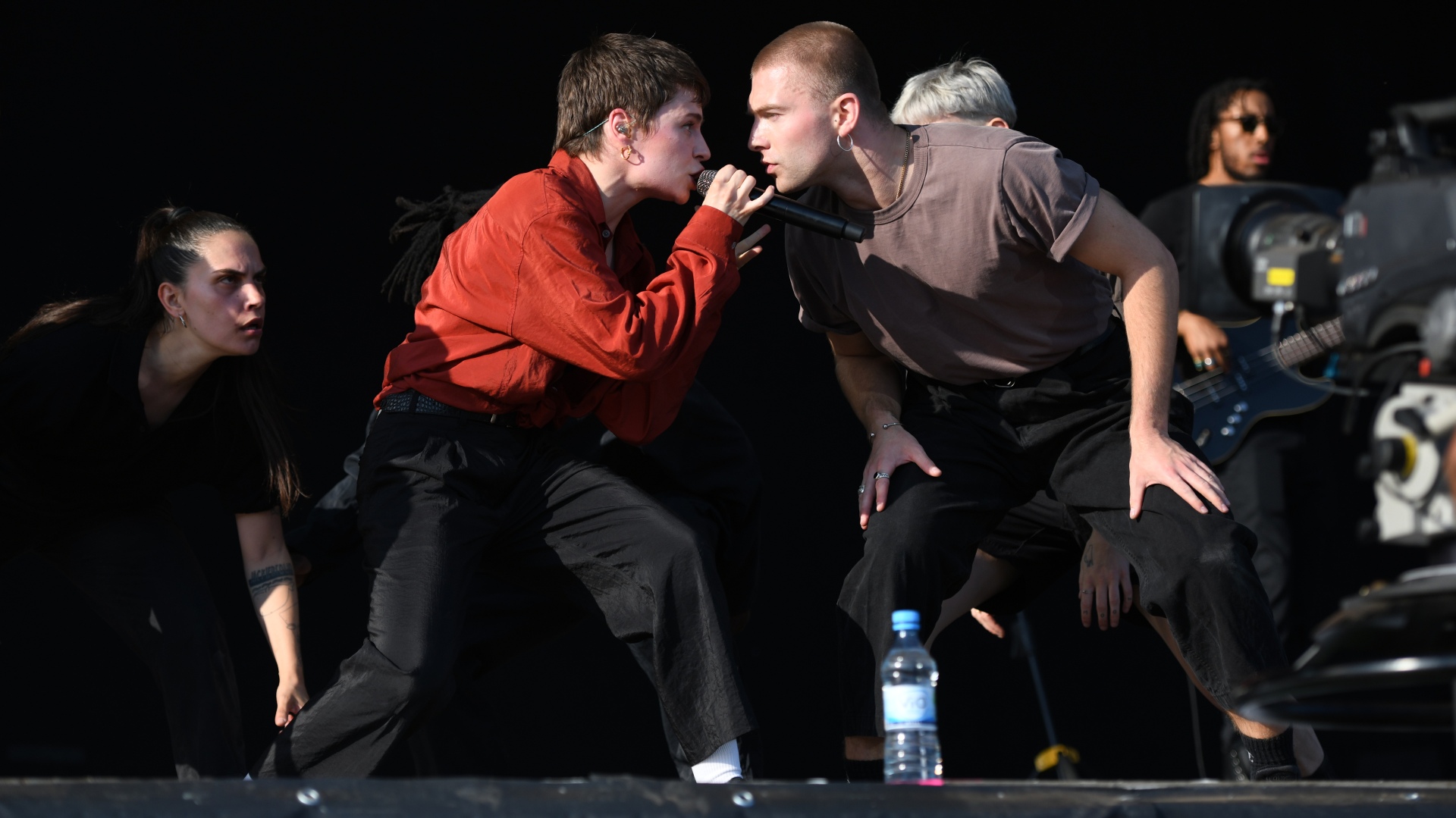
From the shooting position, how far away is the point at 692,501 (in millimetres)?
2562

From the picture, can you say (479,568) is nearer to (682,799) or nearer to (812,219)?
(812,219)

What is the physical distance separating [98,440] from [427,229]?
2.46 feet

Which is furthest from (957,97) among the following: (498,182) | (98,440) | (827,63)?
(98,440)

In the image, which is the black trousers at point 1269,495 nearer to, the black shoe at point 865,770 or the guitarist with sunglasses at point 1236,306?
the guitarist with sunglasses at point 1236,306

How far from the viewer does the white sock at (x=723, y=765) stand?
2.01 m

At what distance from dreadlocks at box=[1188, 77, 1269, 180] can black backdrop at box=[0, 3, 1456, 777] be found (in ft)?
1.31

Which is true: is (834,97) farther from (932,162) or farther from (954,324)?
(954,324)

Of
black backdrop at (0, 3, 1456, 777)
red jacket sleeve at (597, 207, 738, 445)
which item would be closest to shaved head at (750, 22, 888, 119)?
red jacket sleeve at (597, 207, 738, 445)

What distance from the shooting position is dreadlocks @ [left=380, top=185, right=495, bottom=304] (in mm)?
2795

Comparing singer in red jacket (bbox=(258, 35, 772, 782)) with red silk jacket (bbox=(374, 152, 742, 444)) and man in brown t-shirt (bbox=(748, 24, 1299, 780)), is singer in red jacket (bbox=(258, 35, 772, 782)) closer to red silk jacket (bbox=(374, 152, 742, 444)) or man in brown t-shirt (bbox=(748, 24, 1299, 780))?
red silk jacket (bbox=(374, 152, 742, 444))

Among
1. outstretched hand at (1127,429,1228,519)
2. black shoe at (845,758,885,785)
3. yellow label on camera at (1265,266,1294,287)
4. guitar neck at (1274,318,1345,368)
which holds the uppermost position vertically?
yellow label on camera at (1265,266,1294,287)

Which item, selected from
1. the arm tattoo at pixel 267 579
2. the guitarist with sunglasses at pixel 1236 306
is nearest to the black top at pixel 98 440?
the arm tattoo at pixel 267 579

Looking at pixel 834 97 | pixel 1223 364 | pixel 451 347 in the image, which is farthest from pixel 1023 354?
pixel 1223 364

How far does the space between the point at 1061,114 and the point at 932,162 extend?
1.74 m
